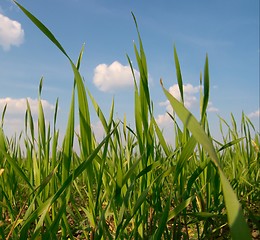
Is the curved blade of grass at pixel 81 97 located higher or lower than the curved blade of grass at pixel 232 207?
higher

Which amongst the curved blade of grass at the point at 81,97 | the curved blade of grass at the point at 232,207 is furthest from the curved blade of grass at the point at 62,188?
the curved blade of grass at the point at 232,207

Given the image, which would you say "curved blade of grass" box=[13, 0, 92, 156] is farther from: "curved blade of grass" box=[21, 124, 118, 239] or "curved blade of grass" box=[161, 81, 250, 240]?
"curved blade of grass" box=[161, 81, 250, 240]

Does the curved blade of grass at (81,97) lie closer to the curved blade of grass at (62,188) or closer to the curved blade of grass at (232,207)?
the curved blade of grass at (62,188)

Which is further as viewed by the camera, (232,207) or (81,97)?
(81,97)

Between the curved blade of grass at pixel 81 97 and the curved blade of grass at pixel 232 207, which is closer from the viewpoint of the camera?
the curved blade of grass at pixel 232 207

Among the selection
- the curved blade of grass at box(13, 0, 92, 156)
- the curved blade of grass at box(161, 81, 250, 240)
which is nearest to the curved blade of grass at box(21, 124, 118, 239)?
the curved blade of grass at box(13, 0, 92, 156)

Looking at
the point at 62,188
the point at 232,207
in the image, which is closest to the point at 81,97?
the point at 62,188

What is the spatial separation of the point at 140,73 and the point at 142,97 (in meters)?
0.06

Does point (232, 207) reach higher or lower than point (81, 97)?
lower

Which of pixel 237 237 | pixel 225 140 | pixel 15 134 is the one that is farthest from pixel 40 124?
pixel 225 140

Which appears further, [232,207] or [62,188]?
[62,188]

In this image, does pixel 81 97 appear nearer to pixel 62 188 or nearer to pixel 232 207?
pixel 62 188

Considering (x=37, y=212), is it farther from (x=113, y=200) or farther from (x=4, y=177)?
(x=4, y=177)

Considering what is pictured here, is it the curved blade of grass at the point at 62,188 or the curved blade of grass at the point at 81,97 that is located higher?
the curved blade of grass at the point at 81,97
